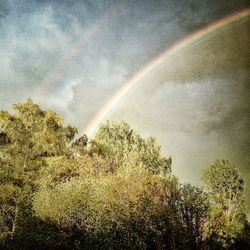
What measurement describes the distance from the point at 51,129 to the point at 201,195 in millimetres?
10358

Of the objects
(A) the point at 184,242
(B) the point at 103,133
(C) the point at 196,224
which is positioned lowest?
(A) the point at 184,242

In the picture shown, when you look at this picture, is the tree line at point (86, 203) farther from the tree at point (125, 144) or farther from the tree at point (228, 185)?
the tree at point (228, 185)

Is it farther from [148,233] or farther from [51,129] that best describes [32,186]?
[148,233]

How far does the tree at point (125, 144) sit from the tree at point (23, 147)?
6.52m

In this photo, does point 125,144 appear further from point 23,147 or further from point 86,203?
point 86,203

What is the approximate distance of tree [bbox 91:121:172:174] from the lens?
19.2 m

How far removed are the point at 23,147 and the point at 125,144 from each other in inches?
399

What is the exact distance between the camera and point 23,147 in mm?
12219

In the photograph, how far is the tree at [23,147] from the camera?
10.6 m

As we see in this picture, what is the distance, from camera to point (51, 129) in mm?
12672

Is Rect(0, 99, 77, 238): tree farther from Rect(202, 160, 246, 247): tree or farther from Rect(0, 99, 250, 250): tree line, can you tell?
Rect(202, 160, 246, 247): tree

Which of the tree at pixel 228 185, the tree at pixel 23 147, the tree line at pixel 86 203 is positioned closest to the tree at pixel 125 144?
the tree at pixel 228 185

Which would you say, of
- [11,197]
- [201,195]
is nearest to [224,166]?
[201,195]

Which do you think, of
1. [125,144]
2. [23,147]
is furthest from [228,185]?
[23,147]
